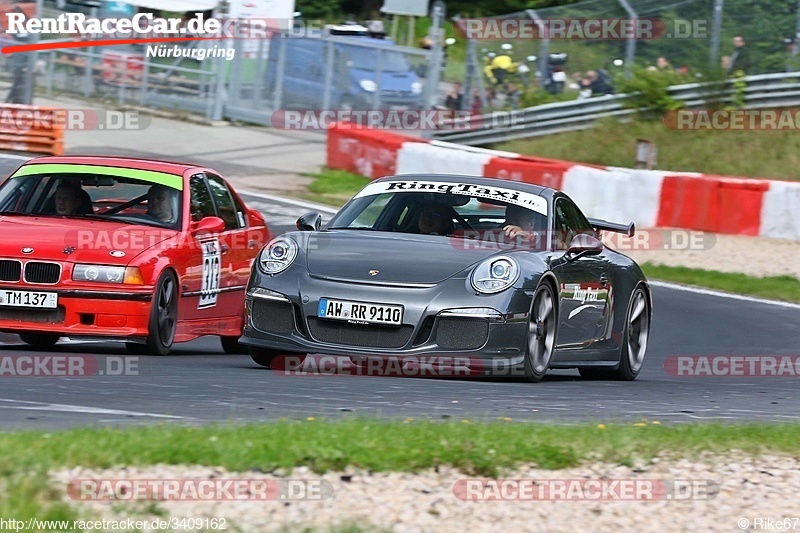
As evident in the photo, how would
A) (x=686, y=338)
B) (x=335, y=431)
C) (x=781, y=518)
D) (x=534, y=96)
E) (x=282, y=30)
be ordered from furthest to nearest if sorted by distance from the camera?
(x=282, y=30) → (x=534, y=96) → (x=686, y=338) → (x=335, y=431) → (x=781, y=518)

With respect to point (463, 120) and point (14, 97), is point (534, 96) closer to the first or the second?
point (463, 120)

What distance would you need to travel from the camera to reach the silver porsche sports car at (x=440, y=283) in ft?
26.5

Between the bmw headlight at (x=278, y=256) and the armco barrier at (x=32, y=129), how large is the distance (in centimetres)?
1607

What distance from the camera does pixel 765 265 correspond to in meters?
17.4

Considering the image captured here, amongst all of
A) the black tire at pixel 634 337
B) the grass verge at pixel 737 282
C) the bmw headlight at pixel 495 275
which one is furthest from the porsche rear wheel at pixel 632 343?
the grass verge at pixel 737 282

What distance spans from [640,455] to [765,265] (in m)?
12.1

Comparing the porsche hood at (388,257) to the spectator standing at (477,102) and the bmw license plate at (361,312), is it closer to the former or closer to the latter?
the bmw license plate at (361,312)

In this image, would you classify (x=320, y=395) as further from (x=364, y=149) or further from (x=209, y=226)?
(x=364, y=149)

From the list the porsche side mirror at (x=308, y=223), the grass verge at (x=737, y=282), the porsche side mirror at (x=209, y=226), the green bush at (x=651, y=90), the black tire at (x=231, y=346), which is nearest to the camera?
the porsche side mirror at (x=308, y=223)

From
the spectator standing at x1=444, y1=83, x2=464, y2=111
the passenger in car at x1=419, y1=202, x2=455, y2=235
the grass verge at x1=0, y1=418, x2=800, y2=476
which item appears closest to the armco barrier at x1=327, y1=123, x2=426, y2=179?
the spectator standing at x1=444, y1=83, x2=464, y2=111

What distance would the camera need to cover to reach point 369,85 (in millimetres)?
29906

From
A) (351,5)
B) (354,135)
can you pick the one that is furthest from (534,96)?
(351,5)

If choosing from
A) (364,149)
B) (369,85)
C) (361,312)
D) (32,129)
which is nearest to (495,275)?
(361,312)

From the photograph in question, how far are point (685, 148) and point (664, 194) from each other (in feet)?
17.5
